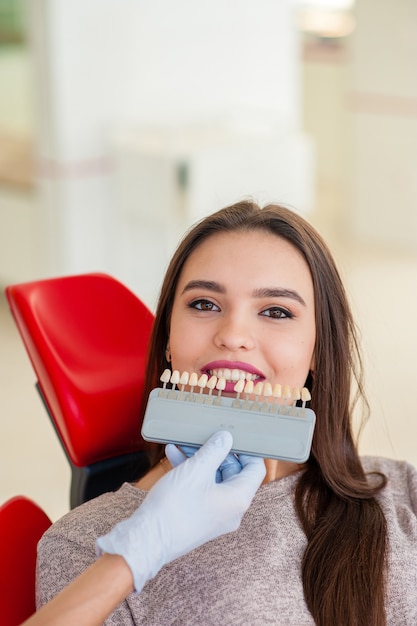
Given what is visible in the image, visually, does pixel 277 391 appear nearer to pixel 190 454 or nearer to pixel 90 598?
pixel 190 454

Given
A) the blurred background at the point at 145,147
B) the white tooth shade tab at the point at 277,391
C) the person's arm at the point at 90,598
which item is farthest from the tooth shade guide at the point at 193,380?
the blurred background at the point at 145,147

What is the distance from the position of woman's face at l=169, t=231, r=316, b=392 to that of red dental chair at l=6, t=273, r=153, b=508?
11.2 inches

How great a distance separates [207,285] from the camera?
1.39 meters

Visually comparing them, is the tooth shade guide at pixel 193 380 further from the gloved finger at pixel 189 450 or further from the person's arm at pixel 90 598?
the person's arm at pixel 90 598

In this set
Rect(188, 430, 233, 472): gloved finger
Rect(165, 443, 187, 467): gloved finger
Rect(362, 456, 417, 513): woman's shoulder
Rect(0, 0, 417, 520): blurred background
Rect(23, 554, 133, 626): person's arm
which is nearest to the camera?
Rect(23, 554, 133, 626): person's arm

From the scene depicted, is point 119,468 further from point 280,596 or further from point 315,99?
point 315,99

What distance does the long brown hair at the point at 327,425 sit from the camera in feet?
4.33

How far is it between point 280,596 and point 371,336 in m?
2.69

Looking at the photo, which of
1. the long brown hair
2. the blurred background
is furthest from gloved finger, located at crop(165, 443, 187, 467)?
the blurred background

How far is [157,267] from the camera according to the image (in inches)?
164

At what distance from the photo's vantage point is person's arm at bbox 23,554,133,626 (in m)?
1.00

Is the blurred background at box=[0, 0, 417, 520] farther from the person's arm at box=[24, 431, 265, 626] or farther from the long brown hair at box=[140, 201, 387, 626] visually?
the person's arm at box=[24, 431, 265, 626]

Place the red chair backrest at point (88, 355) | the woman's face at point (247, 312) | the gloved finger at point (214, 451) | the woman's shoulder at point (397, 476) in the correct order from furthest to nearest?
the red chair backrest at point (88, 355) < the woman's shoulder at point (397, 476) < the woman's face at point (247, 312) < the gloved finger at point (214, 451)

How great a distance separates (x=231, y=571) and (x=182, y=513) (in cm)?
22
